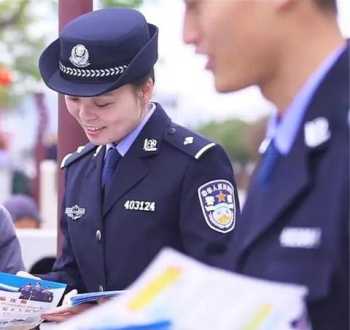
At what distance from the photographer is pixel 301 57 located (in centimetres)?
146

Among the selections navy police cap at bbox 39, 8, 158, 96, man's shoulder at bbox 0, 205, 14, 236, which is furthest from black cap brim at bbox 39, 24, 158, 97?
man's shoulder at bbox 0, 205, 14, 236

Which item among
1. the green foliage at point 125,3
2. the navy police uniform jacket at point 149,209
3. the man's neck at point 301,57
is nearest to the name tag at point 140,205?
the navy police uniform jacket at point 149,209

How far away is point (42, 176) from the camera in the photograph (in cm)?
1057

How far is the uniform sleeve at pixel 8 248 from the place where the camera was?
3092 millimetres

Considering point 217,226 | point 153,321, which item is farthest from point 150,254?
point 153,321

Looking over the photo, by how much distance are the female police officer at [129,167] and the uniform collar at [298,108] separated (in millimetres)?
954

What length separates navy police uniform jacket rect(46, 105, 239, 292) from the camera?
251 centimetres

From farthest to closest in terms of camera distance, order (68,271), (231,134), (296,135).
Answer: (231,134) → (68,271) → (296,135)

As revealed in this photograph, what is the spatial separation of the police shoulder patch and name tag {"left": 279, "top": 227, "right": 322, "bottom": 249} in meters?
1.08

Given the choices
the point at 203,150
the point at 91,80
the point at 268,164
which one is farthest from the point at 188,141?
the point at 268,164

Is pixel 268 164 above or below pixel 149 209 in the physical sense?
above

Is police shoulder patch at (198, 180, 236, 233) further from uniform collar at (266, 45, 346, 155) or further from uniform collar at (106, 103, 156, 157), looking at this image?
uniform collar at (266, 45, 346, 155)

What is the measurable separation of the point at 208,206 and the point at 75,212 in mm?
419

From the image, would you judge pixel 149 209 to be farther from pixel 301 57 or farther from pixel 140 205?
pixel 301 57
